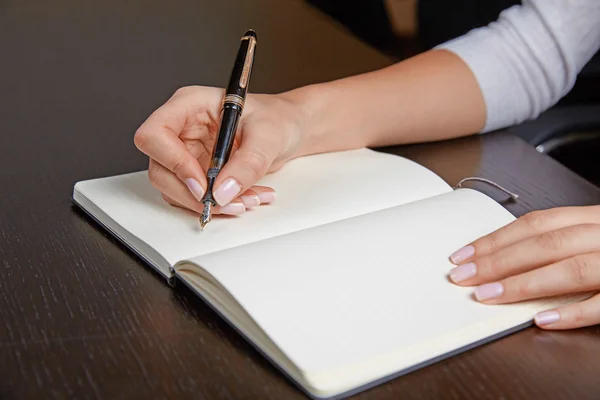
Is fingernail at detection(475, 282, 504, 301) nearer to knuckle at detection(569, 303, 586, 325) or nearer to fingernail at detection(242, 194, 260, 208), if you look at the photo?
knuckle at detection(569, 303, 586, 325)

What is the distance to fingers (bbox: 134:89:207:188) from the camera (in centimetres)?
88

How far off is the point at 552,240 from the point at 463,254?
88 millimetres

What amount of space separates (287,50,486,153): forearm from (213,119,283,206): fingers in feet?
0.41

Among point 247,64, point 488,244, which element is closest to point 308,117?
point 247,64

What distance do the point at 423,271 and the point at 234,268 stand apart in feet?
0.57

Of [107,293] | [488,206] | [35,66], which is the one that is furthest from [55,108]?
[488,206]

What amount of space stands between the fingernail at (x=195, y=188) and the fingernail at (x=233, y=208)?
26mm

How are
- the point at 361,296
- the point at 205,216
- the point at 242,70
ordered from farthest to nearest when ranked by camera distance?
the point at 242,70 < the point at 205,216 < the point at 361,296

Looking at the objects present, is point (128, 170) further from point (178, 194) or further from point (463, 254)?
point (463, 254)

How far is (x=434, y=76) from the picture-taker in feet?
3.98

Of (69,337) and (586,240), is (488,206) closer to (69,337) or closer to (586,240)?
(586,240)

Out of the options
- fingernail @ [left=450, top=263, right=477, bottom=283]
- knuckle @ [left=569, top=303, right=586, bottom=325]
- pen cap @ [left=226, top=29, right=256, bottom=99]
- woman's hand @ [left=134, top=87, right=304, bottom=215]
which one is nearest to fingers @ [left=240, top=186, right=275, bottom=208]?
woman's hand @ [left=134, top=87, right=304, bottom=215]

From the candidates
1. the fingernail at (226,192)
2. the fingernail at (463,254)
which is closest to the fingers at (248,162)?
the fingernail at (226,192)

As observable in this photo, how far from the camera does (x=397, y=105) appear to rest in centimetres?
117
